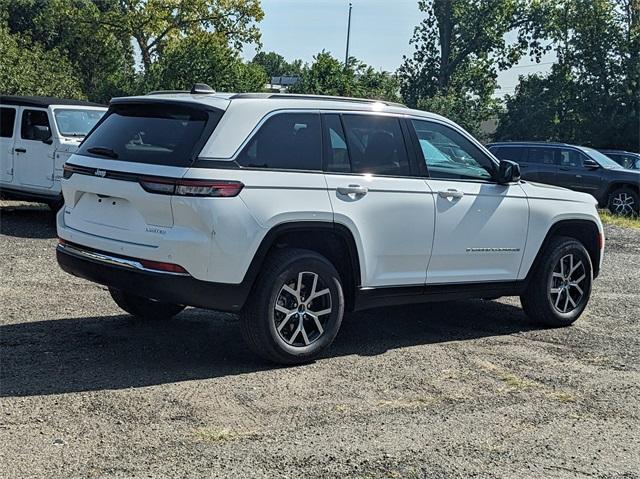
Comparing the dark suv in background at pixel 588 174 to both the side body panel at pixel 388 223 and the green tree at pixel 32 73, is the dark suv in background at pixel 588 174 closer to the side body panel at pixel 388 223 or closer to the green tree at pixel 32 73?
the green tree at pixel 32 73

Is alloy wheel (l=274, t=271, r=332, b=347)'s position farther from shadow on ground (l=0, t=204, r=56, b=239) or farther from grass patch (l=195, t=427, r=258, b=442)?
shadow on ground (l=0, t=204, r=56, b=239)

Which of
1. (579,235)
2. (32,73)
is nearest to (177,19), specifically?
(32,73)

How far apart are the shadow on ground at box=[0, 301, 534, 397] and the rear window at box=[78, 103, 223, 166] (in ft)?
4.61

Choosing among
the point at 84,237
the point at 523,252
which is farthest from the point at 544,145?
the point at 84,237

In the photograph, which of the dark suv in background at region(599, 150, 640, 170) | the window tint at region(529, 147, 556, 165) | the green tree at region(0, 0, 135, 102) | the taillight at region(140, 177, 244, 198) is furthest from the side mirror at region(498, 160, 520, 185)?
the green tree at region(0, 0, 135, 102)

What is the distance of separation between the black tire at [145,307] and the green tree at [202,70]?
71.6 ft

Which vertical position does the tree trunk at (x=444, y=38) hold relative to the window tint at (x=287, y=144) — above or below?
above

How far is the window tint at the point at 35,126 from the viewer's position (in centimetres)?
1280

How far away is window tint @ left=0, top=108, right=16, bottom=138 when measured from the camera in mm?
13352

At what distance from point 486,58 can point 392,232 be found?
4451 cm

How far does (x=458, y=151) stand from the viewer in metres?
7.04

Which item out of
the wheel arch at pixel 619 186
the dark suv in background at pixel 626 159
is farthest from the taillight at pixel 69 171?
the dark suv in background at pixel 626 159

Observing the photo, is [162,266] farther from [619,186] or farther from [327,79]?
[327,79]

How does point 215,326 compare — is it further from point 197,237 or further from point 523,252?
point 523,252
